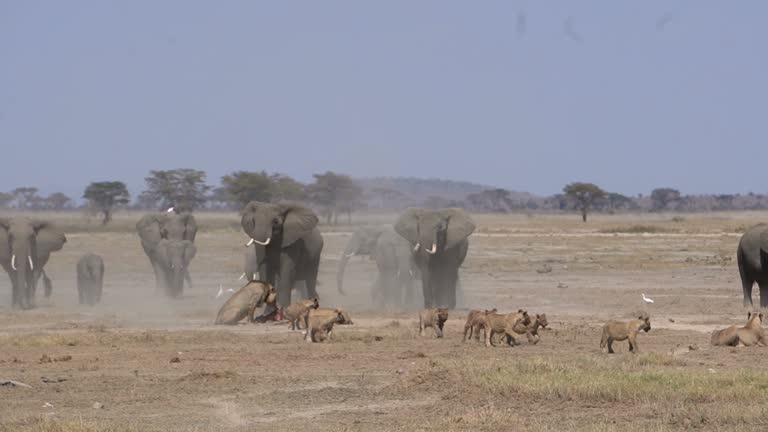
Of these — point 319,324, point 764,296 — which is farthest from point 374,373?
point 764,296

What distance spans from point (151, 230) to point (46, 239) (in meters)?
4.07

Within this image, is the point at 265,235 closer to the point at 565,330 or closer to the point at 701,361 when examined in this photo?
the point at 565,330

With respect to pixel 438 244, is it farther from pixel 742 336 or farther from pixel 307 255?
pixel 742 336

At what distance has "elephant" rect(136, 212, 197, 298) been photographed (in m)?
36.0

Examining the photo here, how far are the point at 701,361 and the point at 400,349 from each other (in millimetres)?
4457

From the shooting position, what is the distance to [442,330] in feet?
75.9

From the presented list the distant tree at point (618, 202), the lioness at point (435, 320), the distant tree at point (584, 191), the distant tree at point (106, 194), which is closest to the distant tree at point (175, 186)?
the distant tree at point (106, 194)

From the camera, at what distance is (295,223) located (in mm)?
29469

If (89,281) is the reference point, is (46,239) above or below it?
above

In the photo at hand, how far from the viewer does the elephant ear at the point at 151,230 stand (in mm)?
38844

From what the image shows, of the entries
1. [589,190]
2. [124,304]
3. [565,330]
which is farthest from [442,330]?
[589,190]

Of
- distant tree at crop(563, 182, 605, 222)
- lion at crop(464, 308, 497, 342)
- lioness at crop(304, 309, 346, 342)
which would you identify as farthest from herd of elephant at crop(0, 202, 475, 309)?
distant tree at crop(563, 182, 605, 222)

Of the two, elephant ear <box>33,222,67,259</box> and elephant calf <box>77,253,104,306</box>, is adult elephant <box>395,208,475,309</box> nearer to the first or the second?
elephant calf <box>77,253,104,306</box>

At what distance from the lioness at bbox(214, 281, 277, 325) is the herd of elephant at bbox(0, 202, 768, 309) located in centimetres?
234
